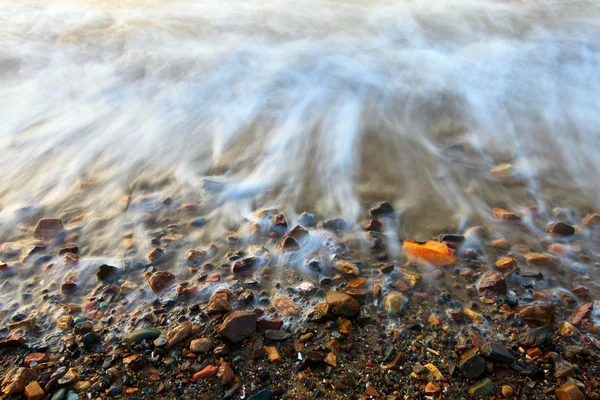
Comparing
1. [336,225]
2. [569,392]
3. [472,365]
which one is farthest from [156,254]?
[569,392]

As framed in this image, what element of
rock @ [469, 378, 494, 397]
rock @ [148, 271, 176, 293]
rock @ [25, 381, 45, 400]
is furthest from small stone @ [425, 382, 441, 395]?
rock @ [25, 381, 45, 400]

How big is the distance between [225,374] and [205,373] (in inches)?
3.7

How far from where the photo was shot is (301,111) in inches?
179

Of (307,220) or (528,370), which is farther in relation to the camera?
(307,220)

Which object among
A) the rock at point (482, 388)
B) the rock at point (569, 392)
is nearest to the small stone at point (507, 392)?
the rock at point (482, 388)

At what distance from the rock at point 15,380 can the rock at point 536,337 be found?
2264mm

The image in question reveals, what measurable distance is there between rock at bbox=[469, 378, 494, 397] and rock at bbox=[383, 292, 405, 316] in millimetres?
505

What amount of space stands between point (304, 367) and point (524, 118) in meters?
3.47

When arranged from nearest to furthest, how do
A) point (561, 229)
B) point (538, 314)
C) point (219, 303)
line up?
1. point (538, 314)
2. point (219, 303)
3. point (561, 229)

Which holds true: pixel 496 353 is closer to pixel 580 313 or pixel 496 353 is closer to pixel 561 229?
pixel 580 313

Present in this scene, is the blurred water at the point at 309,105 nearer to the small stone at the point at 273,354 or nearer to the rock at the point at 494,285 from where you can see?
the rock at the point at 494,285

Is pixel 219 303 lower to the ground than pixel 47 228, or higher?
higher

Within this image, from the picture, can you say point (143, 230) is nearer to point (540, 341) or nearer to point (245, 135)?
point (245, 135)

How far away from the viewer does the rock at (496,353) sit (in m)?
2.08
